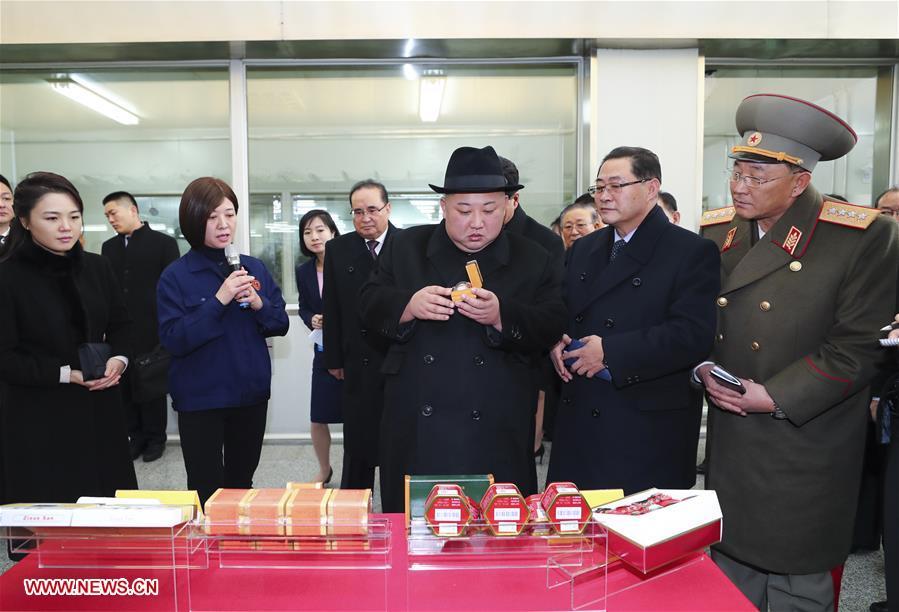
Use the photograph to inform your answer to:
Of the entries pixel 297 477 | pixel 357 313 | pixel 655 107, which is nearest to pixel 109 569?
pixel 357 313

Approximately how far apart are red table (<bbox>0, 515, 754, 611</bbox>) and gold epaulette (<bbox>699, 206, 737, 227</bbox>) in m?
1.33

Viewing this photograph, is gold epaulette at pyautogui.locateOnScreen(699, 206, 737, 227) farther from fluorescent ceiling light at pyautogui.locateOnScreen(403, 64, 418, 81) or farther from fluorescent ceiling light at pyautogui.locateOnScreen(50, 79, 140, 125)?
fluorescent ceiling light at pyautogui.locateOnScreen(50, 79, 140, 125)

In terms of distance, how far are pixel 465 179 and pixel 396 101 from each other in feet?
11.9

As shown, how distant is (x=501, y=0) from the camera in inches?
175

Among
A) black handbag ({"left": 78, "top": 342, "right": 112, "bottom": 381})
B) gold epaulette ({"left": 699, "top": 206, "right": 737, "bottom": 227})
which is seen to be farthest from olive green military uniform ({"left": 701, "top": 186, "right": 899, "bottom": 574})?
black handbag ({"left": 78, "top": 342, "right": 112, "bottom": 381})

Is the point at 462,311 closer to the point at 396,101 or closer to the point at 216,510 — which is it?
the point at 216,510

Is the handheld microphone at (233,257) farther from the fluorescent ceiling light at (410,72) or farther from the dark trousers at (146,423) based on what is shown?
the fluorescent ceiling light at (410,72)

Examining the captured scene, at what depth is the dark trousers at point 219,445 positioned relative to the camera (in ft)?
8.06

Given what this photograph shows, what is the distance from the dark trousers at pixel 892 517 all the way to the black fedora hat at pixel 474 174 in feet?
4.23

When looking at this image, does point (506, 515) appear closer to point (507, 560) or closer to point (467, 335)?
point (507, 560)

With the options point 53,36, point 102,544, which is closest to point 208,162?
point 53,36

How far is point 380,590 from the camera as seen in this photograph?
112cm

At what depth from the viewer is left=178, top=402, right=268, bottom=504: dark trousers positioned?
246 cm

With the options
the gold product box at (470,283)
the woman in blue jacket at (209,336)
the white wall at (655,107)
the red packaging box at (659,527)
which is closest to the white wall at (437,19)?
the white wall at (655,107)
